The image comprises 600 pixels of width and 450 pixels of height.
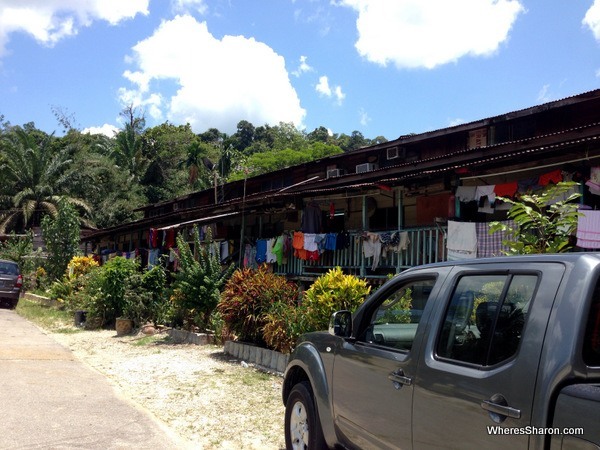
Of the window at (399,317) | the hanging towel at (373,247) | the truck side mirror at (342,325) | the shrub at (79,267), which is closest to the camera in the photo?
the window at (399,317)

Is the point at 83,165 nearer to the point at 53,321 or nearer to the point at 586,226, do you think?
the point at 53,321

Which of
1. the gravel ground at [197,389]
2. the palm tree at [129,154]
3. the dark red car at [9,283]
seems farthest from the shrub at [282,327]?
the palm tree at [129,154]

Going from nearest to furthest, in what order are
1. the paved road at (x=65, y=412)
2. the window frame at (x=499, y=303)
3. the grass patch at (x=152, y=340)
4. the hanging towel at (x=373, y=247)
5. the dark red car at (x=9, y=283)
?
the window frame at (x=499, y=303), the paved road at (x=65, y=412), the hanging towel at (x=373, y=247), the grass patch at (x=152, y=340), the dark red car at (x=9, y=283)

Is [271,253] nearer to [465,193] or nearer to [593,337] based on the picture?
[465,193]

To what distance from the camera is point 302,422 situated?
4.25 meters

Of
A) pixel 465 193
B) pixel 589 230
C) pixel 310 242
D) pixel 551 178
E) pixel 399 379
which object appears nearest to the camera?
pixel 399 379

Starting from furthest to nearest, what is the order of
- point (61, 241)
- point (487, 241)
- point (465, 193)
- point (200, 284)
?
point (61, 241)
point (200, 284)
point (465, 193)
point (487, 241)

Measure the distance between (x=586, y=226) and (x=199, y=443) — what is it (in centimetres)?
558

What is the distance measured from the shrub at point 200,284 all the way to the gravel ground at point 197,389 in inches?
31.7

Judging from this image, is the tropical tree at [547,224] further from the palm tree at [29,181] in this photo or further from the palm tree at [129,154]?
the palm tree at [129,154]

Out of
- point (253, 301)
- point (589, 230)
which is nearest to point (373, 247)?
point (253, 301)

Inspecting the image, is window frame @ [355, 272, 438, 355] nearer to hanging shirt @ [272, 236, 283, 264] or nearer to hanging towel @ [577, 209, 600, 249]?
hanging towel @ [577, 209, 600, 249]

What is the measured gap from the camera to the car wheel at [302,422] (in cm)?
395

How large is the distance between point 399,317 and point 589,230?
4.44 meters
